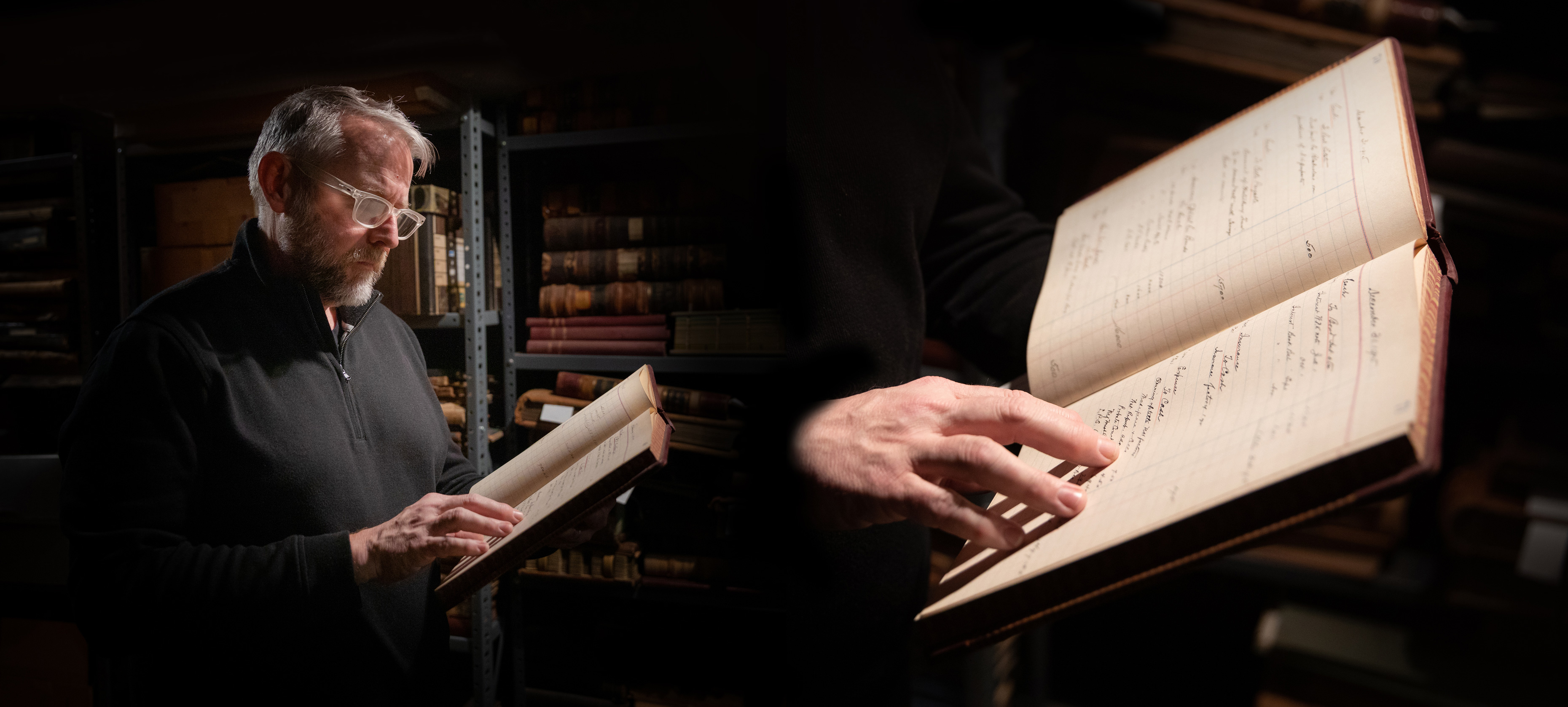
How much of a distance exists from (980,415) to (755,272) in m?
0.17

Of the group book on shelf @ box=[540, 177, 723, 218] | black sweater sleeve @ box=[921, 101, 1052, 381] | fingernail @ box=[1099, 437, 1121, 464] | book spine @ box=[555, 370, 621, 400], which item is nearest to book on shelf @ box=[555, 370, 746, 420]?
book spine @ box=[555, 370, 621, 400]

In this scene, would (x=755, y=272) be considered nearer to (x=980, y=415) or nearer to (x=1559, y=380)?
(x=980, y=415)

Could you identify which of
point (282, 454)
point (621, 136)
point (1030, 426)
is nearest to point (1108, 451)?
point (1030, 426)

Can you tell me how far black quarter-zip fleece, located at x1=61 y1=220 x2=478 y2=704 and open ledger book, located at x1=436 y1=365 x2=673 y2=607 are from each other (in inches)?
1.0

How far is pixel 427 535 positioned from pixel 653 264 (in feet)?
0.66

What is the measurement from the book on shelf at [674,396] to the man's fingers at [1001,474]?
0.43 feet

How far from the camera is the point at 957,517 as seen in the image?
365 mm

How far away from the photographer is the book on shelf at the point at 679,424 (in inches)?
15.5

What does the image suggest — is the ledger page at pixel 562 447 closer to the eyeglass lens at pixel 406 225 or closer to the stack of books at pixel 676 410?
the stack of books at pixel 676 410

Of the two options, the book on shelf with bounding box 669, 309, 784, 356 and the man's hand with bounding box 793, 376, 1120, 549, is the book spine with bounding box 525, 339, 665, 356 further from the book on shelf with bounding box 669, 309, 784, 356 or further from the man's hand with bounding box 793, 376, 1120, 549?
the man's hand with bounding box 793, 376, 1120, 549

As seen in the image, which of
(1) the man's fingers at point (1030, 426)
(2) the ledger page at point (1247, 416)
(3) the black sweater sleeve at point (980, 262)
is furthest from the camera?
(3) the black sweater sleeve at point (980, 262)

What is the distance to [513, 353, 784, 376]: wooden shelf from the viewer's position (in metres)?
0.40

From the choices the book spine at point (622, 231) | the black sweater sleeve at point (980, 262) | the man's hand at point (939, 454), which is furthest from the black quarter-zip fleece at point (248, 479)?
the black sweater sleeve at point (980, 262)

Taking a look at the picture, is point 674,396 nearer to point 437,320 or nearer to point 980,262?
point 437,320
